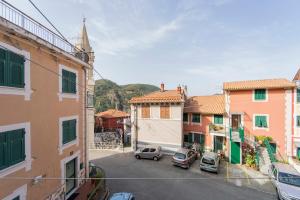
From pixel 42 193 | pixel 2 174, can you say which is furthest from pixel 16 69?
pixel 42 193

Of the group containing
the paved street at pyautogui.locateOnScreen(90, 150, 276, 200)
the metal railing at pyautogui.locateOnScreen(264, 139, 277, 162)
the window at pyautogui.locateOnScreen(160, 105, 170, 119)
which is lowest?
the paved street at pyautogui.locateOnScreen(90, 150, 276, 200)

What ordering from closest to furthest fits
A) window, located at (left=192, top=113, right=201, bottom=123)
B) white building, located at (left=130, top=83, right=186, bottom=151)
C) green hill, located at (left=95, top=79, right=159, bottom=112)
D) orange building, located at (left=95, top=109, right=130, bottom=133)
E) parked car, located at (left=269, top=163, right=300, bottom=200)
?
parked car, located at (left=269, top=163, right=300, bottom=200) < white building, located at (left=130, top=83, right=186, bottom=151) < window, located at (left=192, top=113, right=201, bottom=123) < orange building, located at (left=95, top=109, right=130, bottom=133) < green hill, located at (left=95, top=79, right=159, bottom=112)

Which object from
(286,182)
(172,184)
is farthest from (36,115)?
(286,182)

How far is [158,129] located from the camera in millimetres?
24781

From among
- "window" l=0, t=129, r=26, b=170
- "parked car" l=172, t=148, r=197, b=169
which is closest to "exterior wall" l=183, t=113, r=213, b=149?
"parked car" l=172, t=148, r=197, b=169

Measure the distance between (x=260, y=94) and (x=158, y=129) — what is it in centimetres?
1274

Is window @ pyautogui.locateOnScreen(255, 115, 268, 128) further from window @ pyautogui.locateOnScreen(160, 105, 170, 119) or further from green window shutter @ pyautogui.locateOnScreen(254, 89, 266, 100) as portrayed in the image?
window @ pyautogui.locateOnScreen(160, 105, 170, 119)

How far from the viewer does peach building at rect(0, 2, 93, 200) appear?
6930mm

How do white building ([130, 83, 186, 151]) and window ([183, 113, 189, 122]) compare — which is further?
window ([183, 113, 189, 122])

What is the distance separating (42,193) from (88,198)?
11.1 ft

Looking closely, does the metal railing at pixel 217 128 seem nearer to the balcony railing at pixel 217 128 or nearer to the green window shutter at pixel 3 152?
the balcony railing at pixel 217 128

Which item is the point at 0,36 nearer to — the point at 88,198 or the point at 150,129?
the point at 88,198

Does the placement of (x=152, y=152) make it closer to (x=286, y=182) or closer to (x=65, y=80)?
(x=286, y=182)

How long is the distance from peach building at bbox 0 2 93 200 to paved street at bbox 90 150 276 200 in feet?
15.6
